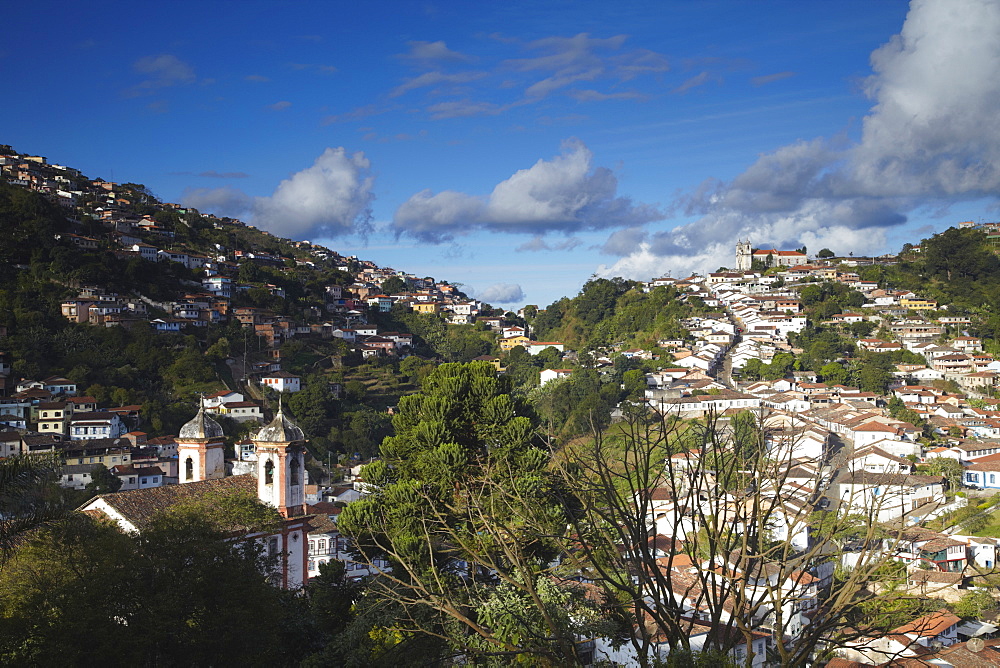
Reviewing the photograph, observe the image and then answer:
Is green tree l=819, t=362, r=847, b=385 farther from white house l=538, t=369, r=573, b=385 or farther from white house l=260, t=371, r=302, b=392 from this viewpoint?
white house l=260, t=371, r=302, b=392

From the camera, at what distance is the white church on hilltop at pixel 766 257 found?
74500 millimetres

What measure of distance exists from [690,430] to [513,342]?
34.7 m

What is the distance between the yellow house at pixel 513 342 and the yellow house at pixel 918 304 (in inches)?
1138

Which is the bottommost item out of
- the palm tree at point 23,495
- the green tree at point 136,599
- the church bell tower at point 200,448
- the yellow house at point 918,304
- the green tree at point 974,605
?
the green tree at point 974,605

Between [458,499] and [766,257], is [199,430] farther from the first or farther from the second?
[766,257]

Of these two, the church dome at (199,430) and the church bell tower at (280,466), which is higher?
the church dome at (199,430)

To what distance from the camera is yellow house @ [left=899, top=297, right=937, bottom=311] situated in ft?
180

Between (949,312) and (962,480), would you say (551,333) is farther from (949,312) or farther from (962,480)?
(962,480)

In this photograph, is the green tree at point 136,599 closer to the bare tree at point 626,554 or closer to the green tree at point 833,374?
the bare tree at point 626,554

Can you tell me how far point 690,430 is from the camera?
3297 centimetres

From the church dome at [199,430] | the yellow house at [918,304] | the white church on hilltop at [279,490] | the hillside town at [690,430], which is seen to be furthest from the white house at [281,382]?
the yellow house at [918,304]

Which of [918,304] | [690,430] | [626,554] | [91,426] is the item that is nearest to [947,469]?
[690,430]

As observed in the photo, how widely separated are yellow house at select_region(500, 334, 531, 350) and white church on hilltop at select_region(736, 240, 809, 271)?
24663 mm

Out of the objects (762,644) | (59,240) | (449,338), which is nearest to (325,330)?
(449,338)
